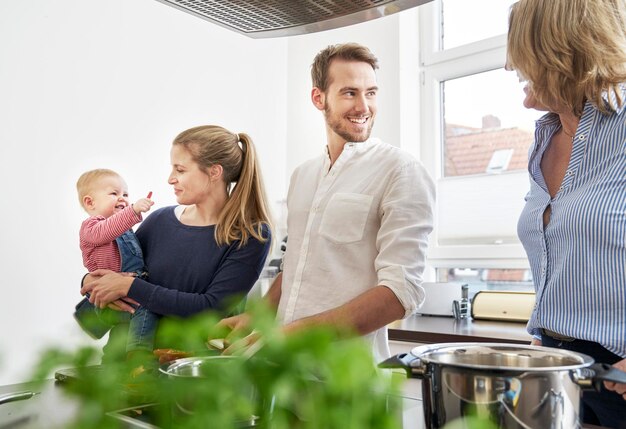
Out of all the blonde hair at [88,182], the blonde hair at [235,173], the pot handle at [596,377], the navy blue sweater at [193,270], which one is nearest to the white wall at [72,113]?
the blonde hair at [88,182]

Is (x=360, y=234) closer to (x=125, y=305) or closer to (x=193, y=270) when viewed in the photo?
(x=193, y=270)

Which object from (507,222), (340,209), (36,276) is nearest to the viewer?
(340,209)

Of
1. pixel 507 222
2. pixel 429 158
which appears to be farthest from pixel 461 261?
pixel 429 158

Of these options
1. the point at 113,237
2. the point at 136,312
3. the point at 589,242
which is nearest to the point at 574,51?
the point at 589,242

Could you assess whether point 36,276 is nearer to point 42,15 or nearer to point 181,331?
point 42,15

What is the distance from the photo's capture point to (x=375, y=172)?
1.51 metres

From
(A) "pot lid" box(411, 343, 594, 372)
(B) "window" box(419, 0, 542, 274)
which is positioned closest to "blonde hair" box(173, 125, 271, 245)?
(A) "pot lid" box(411, 343, 594, 372)

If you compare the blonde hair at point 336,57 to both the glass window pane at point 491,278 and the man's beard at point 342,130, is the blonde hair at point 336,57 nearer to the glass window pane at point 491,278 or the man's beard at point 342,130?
the man's beard at point 342,130

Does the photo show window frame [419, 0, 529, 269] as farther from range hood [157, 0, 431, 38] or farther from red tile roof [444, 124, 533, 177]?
range hood [157, 0, 431, 38]

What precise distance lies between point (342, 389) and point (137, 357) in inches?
5.4

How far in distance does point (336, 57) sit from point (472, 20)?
211cm

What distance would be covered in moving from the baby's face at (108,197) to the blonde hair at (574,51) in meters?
1.81

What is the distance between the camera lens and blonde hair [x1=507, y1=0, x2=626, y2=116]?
1069 millimetres

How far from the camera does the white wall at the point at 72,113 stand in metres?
2.74
